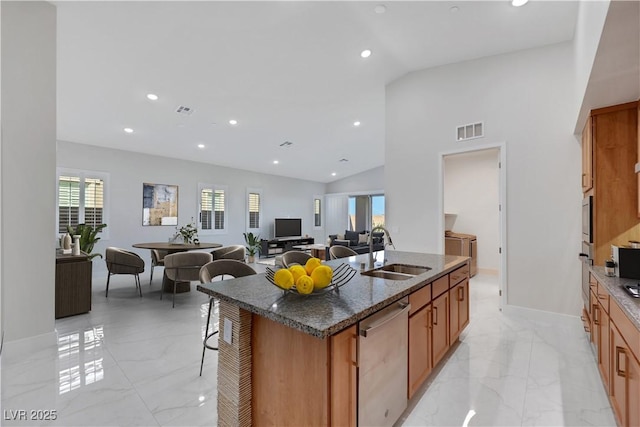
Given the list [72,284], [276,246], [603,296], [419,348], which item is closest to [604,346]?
[603,296]

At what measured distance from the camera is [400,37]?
3.68m

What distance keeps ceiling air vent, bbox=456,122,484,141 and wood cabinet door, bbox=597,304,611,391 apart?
8.49 ft

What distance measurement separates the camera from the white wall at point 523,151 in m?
3.49

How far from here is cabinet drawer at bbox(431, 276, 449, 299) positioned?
84.0 inches

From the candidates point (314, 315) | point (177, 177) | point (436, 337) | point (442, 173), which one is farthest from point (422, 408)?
point (177, 177)

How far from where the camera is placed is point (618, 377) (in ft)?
5.41

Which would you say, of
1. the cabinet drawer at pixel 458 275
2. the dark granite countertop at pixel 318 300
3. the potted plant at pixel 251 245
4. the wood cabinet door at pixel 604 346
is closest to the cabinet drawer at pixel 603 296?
the wood cabinet door at pixel 604 346

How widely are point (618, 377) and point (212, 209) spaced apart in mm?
8190

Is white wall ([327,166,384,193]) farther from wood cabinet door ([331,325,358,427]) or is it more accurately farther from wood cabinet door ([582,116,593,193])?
wood cabinet door ([331,325,358,427])

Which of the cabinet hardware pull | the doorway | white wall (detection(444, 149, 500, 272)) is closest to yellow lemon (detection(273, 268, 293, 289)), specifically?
the cabinet hardware pull

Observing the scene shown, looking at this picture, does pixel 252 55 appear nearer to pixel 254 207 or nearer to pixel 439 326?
pixel 439 326

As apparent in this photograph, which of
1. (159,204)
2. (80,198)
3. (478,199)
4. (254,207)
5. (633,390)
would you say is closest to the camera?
(633,390)

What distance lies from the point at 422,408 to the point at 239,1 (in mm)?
3793

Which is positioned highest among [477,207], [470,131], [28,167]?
[470,131]
